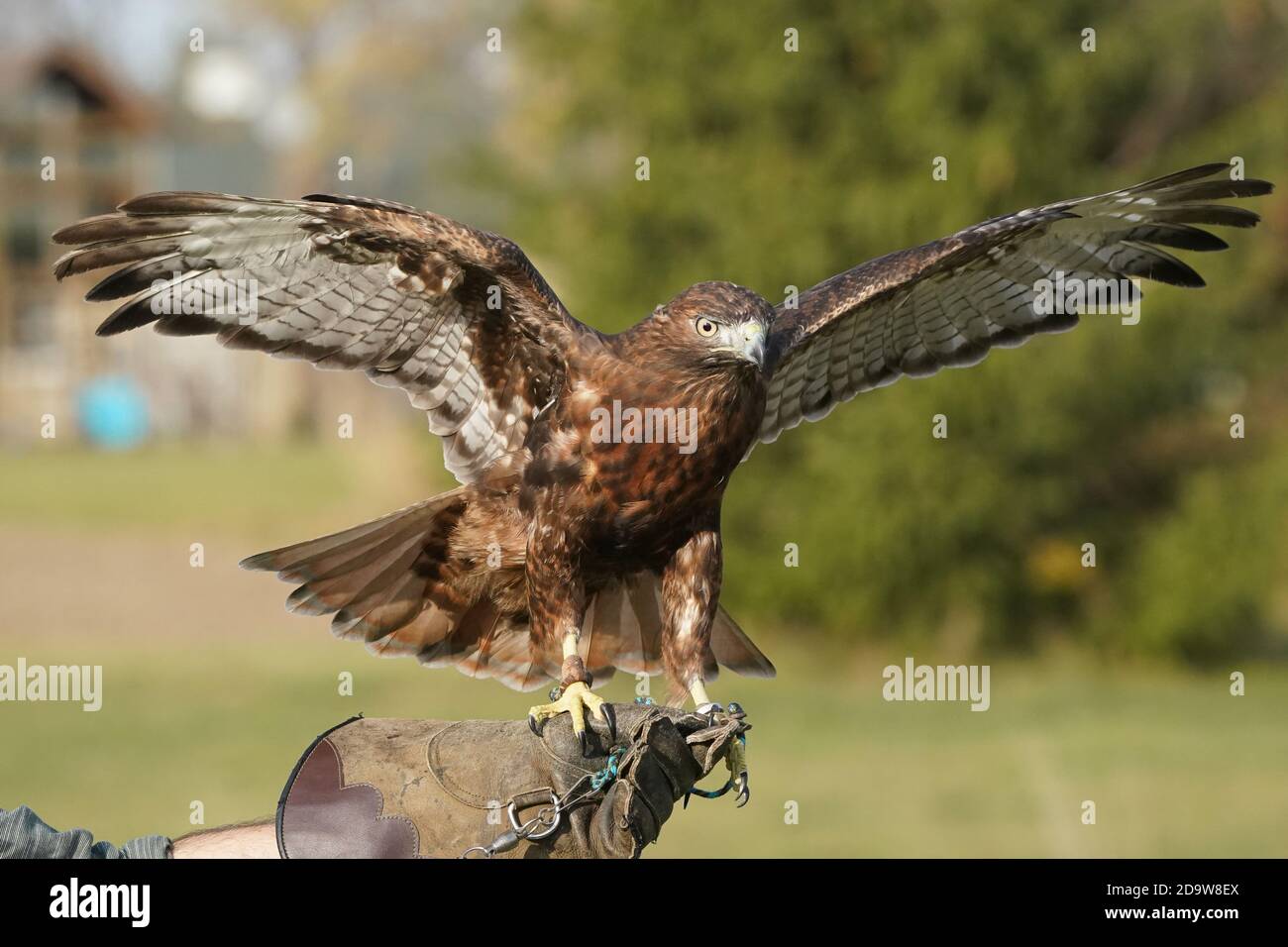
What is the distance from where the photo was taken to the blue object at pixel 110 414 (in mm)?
51312

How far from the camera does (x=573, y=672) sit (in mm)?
4555

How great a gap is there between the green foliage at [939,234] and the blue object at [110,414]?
1469 inches

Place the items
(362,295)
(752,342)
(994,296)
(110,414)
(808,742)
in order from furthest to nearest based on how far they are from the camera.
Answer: (110,414) < (808,742) < (994,296) < (362,295) < (752,342)

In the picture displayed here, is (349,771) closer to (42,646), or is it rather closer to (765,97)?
(765,97)

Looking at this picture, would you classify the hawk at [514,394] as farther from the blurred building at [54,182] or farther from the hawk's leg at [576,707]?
the blurred building at [54,182]

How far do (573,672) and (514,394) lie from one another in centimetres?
109

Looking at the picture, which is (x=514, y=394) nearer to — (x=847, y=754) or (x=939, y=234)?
(x=939, y=234)

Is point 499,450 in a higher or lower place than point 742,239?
lower

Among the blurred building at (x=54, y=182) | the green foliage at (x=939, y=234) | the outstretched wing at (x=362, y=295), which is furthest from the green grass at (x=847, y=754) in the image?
the blurred building at (x=54, y=182)

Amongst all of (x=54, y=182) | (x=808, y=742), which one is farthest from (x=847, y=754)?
(x=54, y=182)

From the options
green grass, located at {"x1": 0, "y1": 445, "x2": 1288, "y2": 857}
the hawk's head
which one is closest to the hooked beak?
the hawk's head

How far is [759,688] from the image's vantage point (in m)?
18.2
